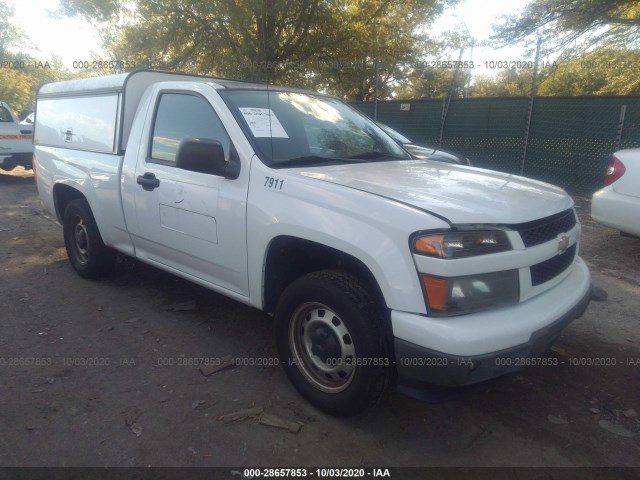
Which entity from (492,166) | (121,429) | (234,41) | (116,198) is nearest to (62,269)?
(116,198)

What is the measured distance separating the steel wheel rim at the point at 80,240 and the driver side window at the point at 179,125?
153 centimetres

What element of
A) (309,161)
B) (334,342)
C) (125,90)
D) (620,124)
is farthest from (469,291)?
(620,124)

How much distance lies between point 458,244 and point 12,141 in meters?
12.4

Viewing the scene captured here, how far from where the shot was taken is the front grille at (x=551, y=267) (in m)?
2.63

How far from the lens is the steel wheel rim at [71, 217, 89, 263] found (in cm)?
496

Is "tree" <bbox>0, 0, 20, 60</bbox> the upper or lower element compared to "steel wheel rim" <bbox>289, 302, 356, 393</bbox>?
upper

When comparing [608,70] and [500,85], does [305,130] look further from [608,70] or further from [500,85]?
[500,85]

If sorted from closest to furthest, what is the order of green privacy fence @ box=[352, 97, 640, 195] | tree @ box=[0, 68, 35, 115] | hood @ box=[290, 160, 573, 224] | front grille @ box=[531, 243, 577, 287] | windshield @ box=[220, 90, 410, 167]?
hood @ box=[290, 160, 573, 224] < front grille @ box=[531, 243, 577, 287] < windshield @ box=[220, 90, 410, 167] < green privacy fence @ box=[352, 97, 640, 195] < tree @ box=[0, 68, 35, 115]

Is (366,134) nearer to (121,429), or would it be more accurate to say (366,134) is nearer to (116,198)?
(116,198)

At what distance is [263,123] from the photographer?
11.0ft

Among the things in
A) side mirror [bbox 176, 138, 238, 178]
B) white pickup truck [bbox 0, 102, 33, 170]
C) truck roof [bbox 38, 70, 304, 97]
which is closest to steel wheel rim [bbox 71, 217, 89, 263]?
truck roof [bbox 38, 70, 304, 97]

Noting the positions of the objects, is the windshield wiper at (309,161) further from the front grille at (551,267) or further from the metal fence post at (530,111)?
the metal fence post at (530,111)

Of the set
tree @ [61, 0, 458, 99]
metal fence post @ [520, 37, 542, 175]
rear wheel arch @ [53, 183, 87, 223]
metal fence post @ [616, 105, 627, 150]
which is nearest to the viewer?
rear wheel arch @ [53, 183, 87, 223]

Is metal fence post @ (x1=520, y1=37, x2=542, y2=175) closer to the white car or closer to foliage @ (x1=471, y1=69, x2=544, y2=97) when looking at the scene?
the white car
